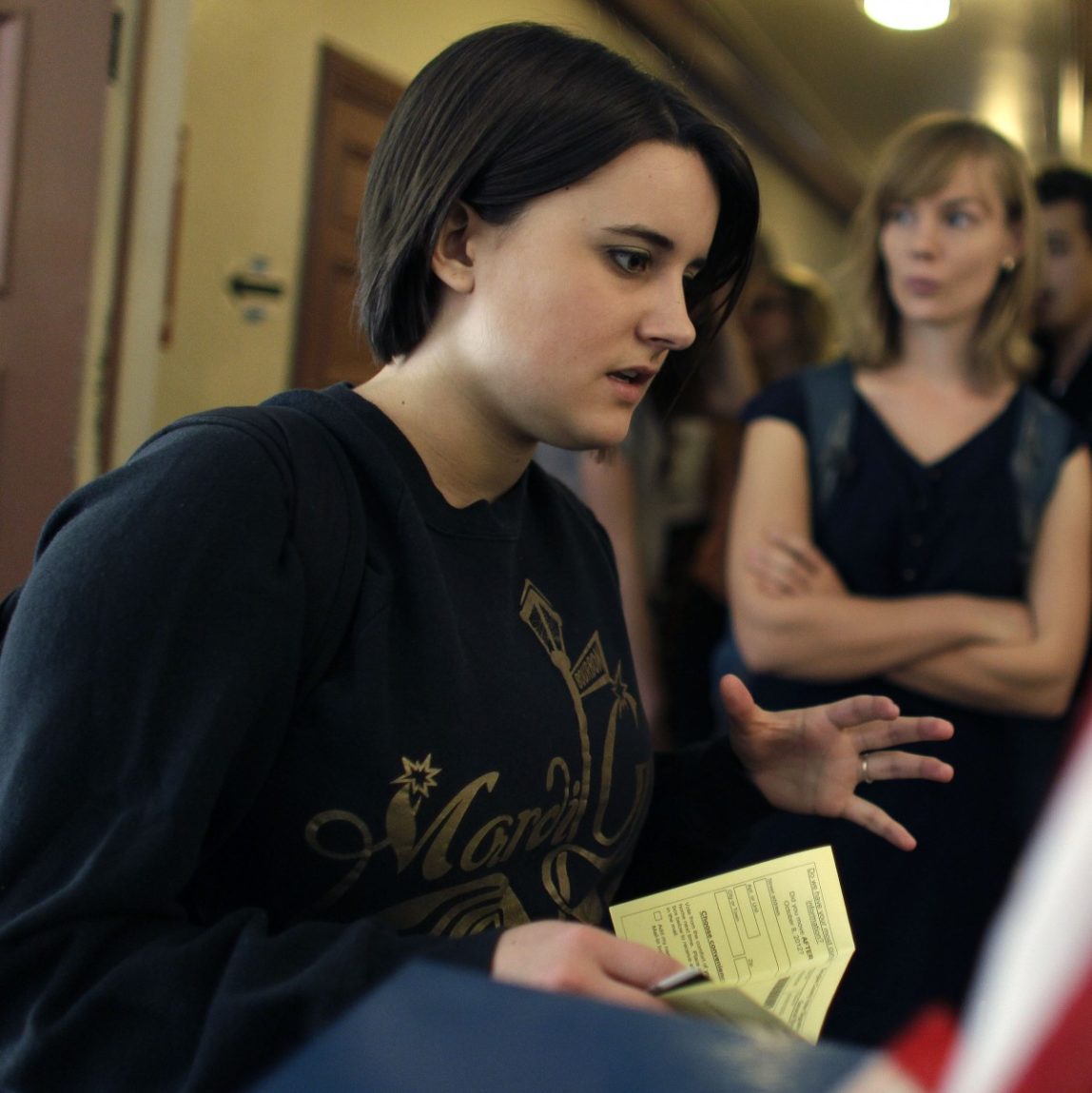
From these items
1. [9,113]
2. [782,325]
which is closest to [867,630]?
[9,113]

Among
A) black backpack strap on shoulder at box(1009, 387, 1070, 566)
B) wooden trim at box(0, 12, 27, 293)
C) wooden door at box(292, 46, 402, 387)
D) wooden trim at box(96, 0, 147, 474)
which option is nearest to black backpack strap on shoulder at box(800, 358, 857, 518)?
black backpack strap on shoulder at box(1009, 387, 1070, 566)

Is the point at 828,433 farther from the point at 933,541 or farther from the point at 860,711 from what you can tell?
the point at 860,711

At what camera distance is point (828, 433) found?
1.87 metres

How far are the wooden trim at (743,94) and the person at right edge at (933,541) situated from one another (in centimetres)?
137

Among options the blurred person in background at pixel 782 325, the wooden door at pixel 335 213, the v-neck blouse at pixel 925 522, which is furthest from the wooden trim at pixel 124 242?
the blurred person in background at pixel 782 325

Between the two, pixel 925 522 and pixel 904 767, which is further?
pixel 925 522

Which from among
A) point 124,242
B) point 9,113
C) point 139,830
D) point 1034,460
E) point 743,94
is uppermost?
point 743,94

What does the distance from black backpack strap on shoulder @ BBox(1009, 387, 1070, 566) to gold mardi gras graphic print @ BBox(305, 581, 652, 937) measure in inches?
34.3

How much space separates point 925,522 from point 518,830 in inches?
40.6

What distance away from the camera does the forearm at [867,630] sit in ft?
5.81

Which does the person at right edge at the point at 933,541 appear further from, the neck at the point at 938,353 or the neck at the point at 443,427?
the neck at the point at 443,427

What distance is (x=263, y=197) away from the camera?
2.70 metres

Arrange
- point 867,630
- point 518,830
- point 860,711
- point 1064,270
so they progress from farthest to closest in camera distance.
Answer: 1. point 1064,270
2. point 867,630
3. point 860,711
4. point 518,830

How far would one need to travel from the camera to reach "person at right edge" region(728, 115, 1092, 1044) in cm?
172
